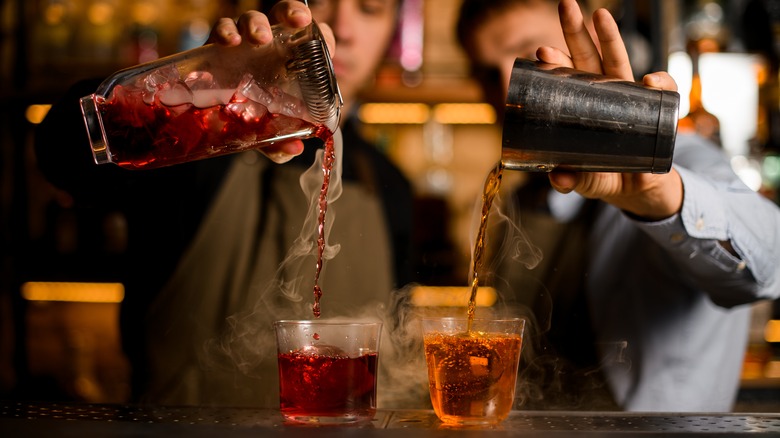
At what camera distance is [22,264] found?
3191 millimetres

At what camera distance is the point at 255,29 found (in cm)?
112

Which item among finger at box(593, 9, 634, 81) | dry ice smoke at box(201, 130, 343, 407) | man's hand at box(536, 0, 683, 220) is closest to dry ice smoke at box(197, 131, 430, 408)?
dry ice smoke at box(201, 130, 343, 407)

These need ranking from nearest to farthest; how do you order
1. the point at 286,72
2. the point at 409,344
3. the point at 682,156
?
1. the point at 286,72
2. the point at 409,344
3. the point at 682,156

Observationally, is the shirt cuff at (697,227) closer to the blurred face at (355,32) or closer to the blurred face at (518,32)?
the blurred face at (518,32)

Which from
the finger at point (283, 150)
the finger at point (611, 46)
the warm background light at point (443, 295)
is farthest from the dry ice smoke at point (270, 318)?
the warm background light at point (443, 295)

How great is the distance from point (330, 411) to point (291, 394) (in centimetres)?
6

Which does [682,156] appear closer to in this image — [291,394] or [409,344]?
[409,344]

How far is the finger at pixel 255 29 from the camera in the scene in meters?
1.12

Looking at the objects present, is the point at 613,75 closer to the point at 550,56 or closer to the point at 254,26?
the point at 550,56

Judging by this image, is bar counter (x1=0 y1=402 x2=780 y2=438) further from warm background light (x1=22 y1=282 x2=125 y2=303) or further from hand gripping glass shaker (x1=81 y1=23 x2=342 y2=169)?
warm background light (x1=22 y1=282 x2=125 y2=303)

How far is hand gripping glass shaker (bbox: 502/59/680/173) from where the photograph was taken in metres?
1.14

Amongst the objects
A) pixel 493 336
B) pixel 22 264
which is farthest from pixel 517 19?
pixel 22 264

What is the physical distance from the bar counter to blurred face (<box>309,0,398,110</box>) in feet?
3.99

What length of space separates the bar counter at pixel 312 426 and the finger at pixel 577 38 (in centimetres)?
59
